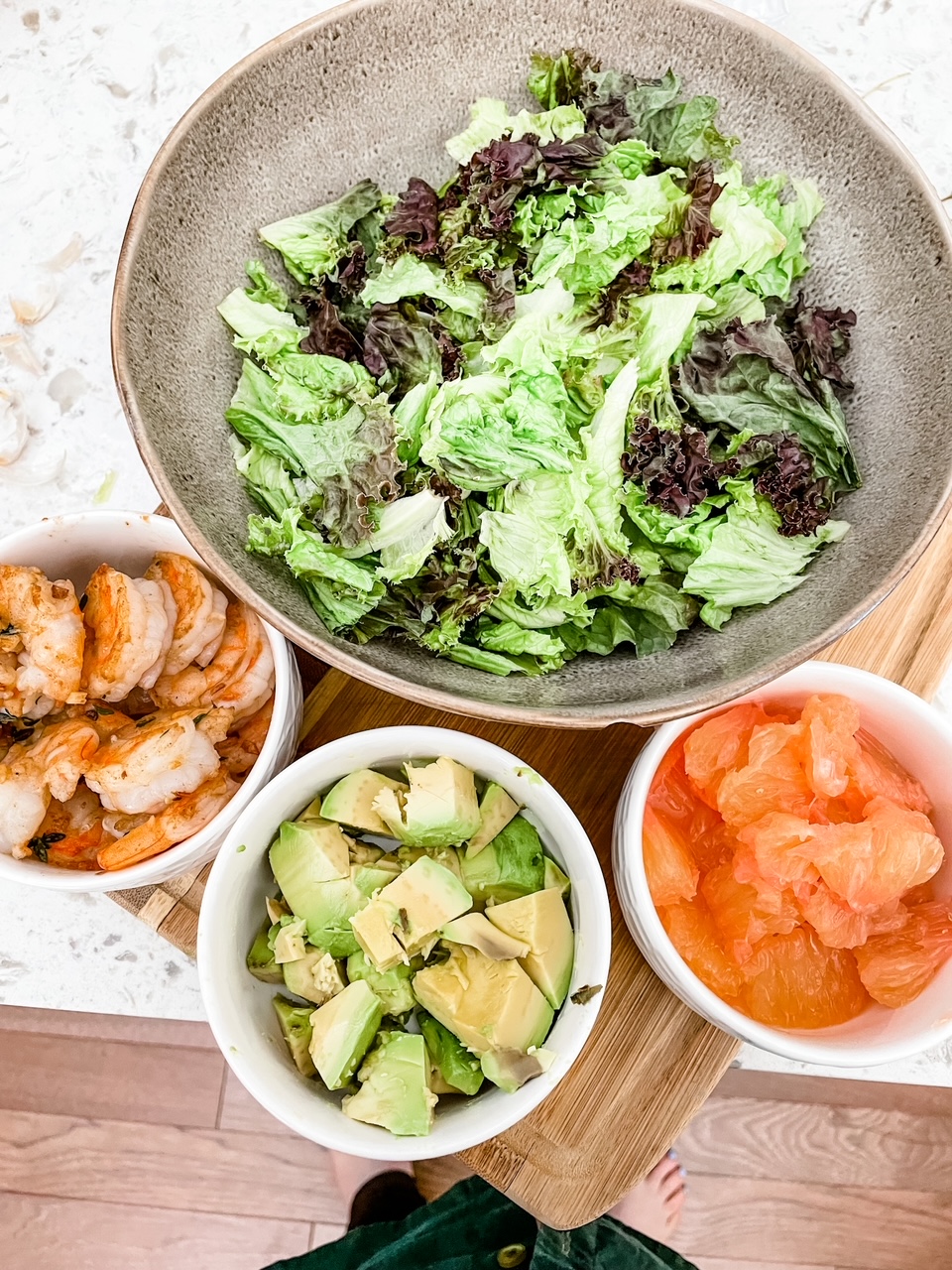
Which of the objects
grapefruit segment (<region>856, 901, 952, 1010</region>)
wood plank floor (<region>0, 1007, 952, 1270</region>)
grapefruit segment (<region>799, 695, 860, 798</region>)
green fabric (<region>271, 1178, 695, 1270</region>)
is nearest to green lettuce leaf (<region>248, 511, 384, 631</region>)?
grapefruit segment (<region>799, 695, 860, 798</region>)

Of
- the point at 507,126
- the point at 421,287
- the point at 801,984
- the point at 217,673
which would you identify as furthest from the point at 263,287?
the point at 801,984

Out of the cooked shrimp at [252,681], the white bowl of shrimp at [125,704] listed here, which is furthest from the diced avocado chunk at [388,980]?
the cooked shrimp at [252,681]

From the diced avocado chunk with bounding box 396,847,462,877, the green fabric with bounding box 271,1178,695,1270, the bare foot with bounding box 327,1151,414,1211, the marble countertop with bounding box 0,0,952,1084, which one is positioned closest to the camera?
the diced avocado chunk with bounding box 396,847,462,877

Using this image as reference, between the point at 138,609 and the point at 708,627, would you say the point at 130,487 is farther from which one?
the point at 708,627

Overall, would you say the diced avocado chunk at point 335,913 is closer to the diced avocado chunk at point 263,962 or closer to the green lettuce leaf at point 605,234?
the diced avocado chunk at point 263,962

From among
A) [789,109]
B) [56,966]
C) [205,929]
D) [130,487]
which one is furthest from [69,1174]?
[789,109]

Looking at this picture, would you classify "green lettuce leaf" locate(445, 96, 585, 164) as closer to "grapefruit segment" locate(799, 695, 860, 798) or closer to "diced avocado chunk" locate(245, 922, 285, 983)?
"grapefruit segment" locate(799, 695, 860, 798)
